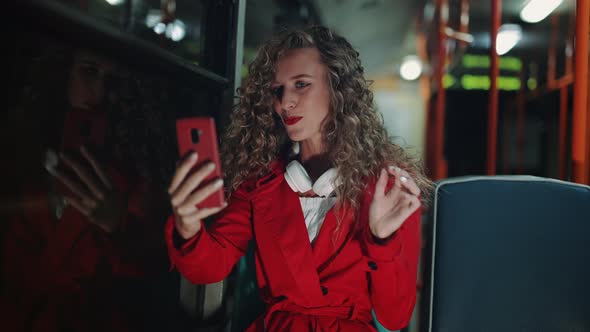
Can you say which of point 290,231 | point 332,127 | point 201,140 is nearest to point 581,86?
point 332,127

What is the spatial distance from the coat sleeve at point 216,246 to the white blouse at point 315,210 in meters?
0.19

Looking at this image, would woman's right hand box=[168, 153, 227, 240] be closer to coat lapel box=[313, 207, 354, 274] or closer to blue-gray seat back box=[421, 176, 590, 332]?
coat lapel box=[313, 207, 354, 274]

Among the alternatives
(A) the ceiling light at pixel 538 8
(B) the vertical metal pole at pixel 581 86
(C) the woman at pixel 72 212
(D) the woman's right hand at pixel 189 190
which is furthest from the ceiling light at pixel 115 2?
(A) the ceiling light at pixel 538 8

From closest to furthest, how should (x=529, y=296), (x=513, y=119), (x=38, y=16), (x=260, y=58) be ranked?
1. (x=38, y=16)
2. (x=529, y=296)
3. (x=260, y=58)
4. (x=513, y=119)

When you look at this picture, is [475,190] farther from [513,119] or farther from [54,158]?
[513,119]

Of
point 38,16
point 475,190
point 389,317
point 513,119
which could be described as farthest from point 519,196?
point 513,119

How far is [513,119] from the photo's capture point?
10.2m

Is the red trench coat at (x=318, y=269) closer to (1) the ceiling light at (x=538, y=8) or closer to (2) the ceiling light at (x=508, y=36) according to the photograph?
(1) the ceiling light at (x=538, y=8)

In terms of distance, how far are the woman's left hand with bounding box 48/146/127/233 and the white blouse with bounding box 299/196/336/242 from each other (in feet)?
1.73

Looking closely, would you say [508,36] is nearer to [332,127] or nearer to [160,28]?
[332,127]

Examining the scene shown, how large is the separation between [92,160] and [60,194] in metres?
0.12

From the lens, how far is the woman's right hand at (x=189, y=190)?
3.02ft

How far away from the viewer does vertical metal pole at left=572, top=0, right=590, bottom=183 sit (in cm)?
144

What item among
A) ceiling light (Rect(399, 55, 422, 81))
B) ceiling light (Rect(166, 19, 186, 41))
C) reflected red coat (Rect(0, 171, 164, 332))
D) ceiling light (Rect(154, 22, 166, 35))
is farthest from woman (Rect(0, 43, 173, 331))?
ceiling light (Rect(399, 55, 422, 81))
